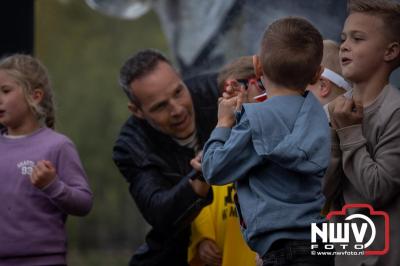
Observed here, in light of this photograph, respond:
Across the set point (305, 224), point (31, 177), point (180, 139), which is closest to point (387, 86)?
point (305, 224)

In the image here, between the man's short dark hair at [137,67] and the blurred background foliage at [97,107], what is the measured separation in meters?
16.6

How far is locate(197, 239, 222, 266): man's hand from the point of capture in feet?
13.3

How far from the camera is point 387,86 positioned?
3574 mm

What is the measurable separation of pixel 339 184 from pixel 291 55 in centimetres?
57

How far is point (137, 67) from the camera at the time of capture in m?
4.48

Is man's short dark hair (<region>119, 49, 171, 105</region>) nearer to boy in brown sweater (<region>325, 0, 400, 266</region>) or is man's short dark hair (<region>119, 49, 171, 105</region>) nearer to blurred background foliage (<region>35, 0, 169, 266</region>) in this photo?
boy in brown sweater (<region>325, 0, 400, 266</region>)

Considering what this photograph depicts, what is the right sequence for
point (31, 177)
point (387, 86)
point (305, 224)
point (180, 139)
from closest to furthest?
point (305, 224) → point (387, 86) → point (31, 177) → point (180, 139)

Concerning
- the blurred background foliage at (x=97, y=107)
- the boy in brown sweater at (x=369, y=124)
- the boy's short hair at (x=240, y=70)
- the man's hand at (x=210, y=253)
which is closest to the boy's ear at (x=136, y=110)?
the boy's short hair at (x=240, y=70)

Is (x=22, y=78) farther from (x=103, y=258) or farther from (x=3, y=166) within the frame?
(x=103, y=258)

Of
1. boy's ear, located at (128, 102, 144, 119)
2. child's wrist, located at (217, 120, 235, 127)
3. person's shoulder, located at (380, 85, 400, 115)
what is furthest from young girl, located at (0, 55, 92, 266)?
person's shoulder, located at (380, 85, 400, 115)

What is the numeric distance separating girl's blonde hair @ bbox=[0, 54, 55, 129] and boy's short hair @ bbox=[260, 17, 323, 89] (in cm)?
144

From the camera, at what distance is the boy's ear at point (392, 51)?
11.8ft

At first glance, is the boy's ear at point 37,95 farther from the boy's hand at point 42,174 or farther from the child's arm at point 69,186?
the boy's hand at point 42,174

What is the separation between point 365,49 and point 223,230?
3.24 ft
